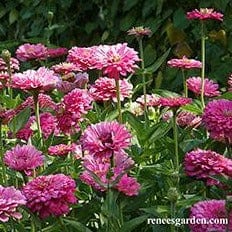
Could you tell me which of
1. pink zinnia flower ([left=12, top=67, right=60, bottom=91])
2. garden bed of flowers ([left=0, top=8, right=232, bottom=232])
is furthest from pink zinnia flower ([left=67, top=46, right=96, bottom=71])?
pink zinnia flower ([left=12, top=67, right=60, bottom=91])

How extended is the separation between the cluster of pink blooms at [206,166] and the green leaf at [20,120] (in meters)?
0.44

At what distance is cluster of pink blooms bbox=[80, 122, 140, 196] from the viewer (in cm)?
144

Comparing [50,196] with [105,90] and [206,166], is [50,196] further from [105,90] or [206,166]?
[105,90]

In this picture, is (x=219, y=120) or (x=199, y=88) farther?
(x=199, y=88)

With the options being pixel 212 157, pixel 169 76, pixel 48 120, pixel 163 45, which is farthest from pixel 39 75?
pixel 163 45

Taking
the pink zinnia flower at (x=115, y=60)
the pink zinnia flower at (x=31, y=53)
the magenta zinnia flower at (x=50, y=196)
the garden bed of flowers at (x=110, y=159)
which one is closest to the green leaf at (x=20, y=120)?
the garden bed of flowers at (x=110, y=159)

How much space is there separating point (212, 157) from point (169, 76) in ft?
5.42

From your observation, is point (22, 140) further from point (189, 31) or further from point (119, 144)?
point (189, 31)

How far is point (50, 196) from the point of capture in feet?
4.45

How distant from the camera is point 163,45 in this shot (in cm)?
327

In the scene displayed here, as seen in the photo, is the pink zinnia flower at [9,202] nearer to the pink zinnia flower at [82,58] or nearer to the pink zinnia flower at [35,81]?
the pink zinnia flower at [35,81]

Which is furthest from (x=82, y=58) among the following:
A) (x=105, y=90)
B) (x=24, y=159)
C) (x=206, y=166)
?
(x=206, y=166)

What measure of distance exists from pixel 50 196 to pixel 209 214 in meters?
0.26

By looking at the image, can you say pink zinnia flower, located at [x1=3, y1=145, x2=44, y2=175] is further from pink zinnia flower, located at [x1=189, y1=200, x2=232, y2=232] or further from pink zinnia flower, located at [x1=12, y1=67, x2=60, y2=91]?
pink zinnia flower, located at [x1=189, y1=200, x2=232, y2=232]
